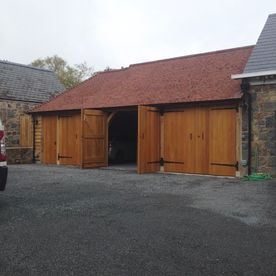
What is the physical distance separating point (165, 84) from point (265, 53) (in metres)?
4.31

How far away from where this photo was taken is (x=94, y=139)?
54.4 feet

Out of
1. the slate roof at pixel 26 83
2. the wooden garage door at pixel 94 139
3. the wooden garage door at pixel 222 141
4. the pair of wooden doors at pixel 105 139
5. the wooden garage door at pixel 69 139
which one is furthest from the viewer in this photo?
the slate roof at pixel 26 83

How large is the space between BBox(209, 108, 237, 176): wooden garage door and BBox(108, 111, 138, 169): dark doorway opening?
6124mm

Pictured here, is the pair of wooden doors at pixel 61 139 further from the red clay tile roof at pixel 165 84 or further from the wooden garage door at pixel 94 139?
the wooden garage door at pixel 94 139

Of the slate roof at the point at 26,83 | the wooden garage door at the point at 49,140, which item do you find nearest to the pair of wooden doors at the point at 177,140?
the wooden garage door at the point at 49,140

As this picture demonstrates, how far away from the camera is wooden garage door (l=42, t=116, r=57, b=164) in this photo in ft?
62.2

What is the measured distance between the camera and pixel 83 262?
4277mm

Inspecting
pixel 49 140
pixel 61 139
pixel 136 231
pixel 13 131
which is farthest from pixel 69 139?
pixel 136 231

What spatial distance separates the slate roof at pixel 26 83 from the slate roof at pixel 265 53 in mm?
12005

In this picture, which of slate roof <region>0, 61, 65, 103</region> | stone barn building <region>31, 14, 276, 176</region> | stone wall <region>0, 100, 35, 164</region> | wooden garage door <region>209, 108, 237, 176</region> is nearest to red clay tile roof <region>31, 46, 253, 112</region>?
stone barn building <region>31, 14, 276, 176</region>

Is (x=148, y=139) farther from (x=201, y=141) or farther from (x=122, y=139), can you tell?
(x=122, y=139)

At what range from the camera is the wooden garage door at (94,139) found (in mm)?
16203

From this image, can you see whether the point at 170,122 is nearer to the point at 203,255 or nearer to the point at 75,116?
the point at 75,116

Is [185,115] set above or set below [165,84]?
below
